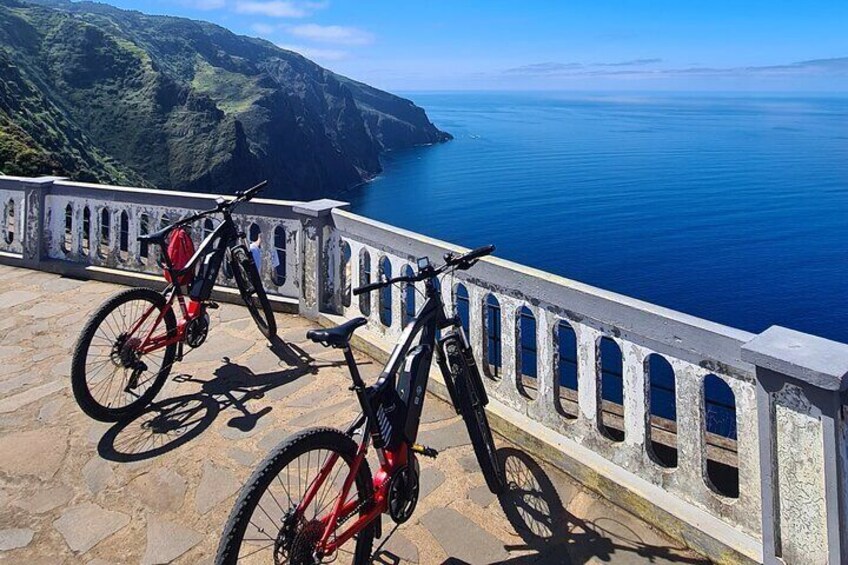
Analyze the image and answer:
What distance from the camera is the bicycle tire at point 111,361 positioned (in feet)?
11.8

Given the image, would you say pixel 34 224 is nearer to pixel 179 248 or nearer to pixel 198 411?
pixel 179 248

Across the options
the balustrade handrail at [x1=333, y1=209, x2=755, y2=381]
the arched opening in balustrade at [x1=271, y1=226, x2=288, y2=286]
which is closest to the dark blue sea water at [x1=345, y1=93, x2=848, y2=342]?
the arched opening in balustrade at [x1=271, y1=226, x2=288, y2=286]

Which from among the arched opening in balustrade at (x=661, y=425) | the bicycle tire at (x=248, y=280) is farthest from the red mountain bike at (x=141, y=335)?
the arched opening in balustrade at (x=661, y=425)

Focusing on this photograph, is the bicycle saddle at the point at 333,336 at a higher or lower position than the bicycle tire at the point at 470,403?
higher

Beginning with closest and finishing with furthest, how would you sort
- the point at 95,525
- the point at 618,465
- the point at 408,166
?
1. the point at 95,525
2. the point at 618,465
3. the point at 408,166

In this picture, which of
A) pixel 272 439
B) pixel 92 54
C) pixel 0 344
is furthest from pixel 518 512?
pixel 92 54

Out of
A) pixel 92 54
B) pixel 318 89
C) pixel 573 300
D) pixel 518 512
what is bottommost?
pixel 518 512

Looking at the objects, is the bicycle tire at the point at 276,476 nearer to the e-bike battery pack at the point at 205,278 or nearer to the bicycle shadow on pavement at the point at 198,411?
the bicycle shadow on pavement at the point at 198,411

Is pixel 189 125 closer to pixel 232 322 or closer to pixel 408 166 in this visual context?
pixel 408 166

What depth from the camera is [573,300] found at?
3.26 metres

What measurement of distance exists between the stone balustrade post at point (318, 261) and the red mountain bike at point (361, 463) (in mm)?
2626

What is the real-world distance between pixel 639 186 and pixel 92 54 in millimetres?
76532

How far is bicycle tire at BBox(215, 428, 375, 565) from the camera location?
2.05 metres

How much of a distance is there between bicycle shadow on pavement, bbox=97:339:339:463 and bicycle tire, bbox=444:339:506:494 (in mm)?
1582
